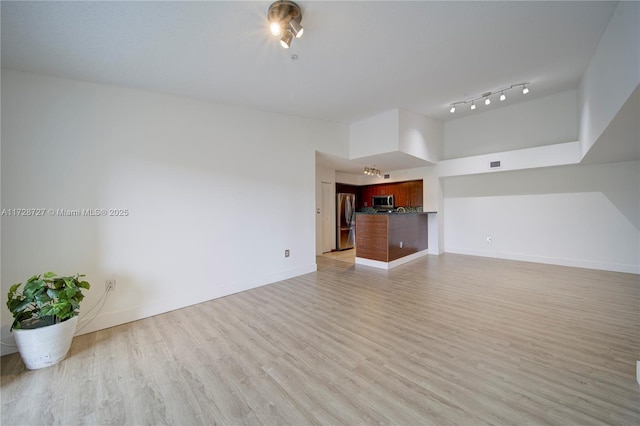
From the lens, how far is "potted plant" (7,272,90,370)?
204 cm

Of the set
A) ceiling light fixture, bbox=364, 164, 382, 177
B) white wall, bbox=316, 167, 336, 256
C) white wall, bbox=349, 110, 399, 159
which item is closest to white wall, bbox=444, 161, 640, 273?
ceiling light fixture, bbox=364, 164, 382, 177

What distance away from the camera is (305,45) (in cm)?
246

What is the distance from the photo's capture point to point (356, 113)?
15.1ft

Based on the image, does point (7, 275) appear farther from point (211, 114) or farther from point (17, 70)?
point (211, 114)

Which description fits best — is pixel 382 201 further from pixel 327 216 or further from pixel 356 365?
pixel 356 365

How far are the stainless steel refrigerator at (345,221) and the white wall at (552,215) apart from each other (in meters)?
2.63

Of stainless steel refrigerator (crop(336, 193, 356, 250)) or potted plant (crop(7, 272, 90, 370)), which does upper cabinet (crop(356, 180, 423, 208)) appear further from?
potted plant (crop(7, 272, 90, 370))

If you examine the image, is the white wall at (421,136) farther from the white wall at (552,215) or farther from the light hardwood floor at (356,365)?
the light hardwood floor at (356,365)

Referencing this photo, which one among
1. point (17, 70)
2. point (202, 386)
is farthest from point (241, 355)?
point (17, 70)

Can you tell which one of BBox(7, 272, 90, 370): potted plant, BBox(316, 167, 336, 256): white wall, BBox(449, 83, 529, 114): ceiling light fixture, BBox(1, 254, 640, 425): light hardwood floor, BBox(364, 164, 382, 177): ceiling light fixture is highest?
BBox(449, 83, 529, 114): ceiling light fixture

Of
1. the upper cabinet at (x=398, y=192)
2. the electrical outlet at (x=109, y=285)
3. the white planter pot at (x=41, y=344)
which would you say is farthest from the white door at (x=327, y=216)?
the white planter pot at (x=41, y=344)

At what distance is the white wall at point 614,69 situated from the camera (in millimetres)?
1807

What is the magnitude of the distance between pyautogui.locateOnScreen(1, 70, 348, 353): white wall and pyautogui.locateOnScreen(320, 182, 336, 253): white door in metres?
2.46

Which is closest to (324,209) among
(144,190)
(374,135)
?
(374,135)
